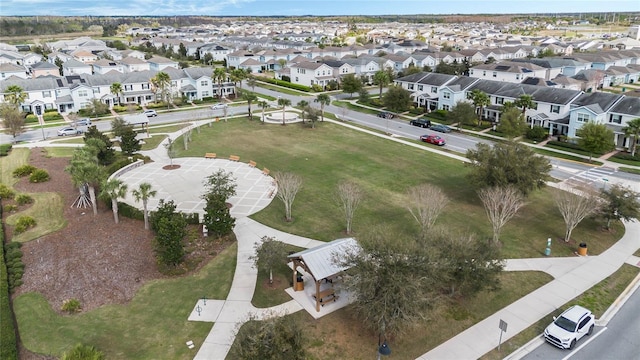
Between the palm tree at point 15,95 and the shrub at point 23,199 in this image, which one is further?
the palm tree at point 15,95

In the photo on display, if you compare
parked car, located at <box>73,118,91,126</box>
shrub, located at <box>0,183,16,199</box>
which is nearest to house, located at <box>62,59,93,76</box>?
parked car, located at <box>73,118,91,126</box>

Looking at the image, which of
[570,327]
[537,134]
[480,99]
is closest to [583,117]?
[537,134]

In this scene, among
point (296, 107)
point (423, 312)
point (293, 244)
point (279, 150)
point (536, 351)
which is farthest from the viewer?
point (296, 107)

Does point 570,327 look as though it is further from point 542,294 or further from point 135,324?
point 135,324

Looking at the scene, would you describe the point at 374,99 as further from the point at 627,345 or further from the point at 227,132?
the point at 627,345

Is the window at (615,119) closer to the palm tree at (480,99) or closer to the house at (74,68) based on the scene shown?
the palm tree at (480,99)

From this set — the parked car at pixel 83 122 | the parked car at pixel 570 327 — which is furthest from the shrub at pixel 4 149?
the parked car at pixel 570 327

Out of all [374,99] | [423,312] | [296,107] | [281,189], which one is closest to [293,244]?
Answer: [281,189]
